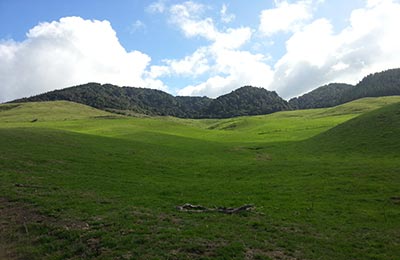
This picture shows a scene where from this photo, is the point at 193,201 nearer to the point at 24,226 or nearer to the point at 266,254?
the point at 266,254

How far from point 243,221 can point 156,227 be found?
18.2 feet

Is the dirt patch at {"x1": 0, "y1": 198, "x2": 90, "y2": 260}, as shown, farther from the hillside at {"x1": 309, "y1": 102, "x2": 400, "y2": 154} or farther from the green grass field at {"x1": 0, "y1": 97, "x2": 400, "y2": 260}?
the hillside at {"x1": 309, "y1": 102, "x2": 400, "y2": 154}

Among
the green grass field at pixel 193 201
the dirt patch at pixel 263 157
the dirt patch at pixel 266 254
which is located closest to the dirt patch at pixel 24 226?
the green grass field at pixel 193 201

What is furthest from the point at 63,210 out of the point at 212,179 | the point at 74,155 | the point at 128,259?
the point at 74,155

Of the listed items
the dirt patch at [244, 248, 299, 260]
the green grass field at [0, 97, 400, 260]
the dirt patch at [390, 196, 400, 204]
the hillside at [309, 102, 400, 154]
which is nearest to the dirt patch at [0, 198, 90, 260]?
the green grass field at [0, 97, 400, 260]

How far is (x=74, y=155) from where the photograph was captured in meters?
45.2

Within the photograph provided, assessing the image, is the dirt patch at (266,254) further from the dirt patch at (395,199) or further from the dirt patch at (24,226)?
the dirt patch at (395,199)

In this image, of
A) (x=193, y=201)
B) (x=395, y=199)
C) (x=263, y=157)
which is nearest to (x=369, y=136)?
(x=263, y=157)

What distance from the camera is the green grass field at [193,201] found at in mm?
16828

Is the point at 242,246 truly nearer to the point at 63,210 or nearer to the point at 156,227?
the point at 156,227

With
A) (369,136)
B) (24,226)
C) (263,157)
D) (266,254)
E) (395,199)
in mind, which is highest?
(369,136)

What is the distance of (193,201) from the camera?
2717 cm

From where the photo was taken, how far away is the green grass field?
55.2ft

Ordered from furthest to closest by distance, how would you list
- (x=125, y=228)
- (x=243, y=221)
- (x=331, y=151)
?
(x=331, y=151), (x=243, y=221), (x=125, y=228)
